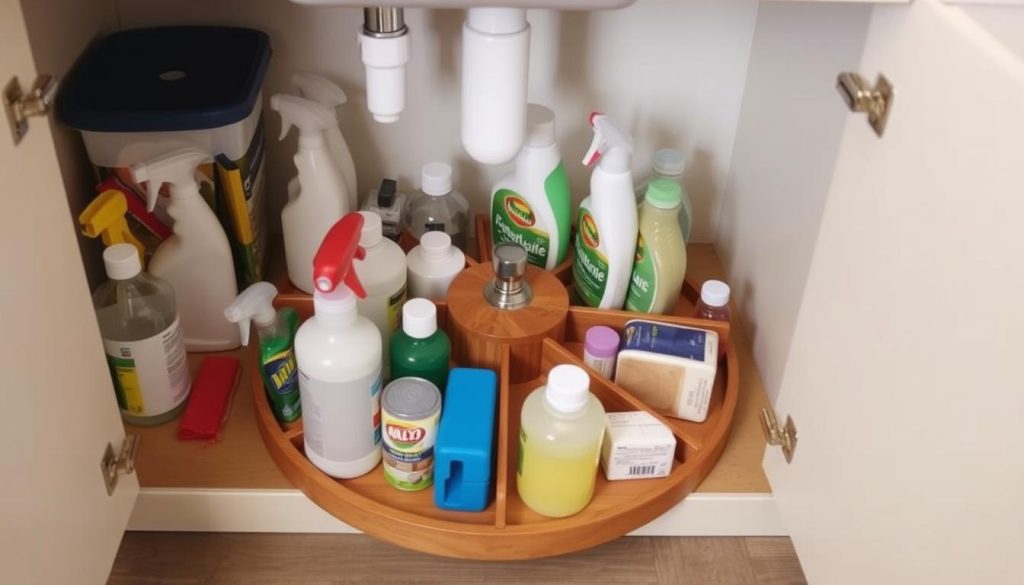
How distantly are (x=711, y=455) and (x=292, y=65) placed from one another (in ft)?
2.12

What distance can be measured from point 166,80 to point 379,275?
0.30 m

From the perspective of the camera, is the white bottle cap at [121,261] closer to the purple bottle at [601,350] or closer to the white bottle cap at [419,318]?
the white bottle cap at [419,318]

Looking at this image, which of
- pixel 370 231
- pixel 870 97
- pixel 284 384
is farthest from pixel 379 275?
pixel 870 97

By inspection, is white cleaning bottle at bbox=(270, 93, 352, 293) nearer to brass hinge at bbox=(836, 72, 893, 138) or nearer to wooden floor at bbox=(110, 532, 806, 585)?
wooden floor at bbox=(110, 532, 806, 585)

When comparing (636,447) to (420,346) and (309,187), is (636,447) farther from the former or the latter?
(309,187)

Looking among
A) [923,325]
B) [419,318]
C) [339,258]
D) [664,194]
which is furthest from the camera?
[664,194]

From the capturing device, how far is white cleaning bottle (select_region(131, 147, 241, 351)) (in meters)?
0.97

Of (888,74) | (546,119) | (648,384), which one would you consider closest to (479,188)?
(546,119)

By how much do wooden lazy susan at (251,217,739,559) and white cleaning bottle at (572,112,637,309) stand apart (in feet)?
0.14

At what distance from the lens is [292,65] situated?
1144 mm

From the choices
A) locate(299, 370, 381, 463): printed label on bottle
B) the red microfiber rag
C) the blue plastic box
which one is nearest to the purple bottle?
the blue plastic box

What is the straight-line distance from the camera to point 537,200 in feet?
3.61

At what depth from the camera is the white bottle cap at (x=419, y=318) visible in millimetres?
947

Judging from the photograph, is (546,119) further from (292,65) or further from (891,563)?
(891,563)
